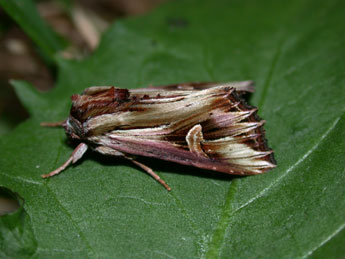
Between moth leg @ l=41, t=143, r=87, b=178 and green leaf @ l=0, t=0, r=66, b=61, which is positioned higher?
green leaf @ l=0, t=0, r=66, b=61

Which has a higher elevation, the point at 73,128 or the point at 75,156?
the point at 73,128

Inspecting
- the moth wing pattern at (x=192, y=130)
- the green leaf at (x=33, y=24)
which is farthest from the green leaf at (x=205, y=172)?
the green leaf at (x=33, y=24)

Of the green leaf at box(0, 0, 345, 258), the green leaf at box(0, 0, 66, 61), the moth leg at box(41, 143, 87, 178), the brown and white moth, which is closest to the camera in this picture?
the green leaf at box(0, 0, 345, 258)

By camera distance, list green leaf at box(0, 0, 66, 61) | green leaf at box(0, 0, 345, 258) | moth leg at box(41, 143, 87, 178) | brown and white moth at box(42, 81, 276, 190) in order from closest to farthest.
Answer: green leaf at box(0, 0, 345, 258), brown and white moth at box(42, 81, 276, 190), moth leg at box(41, 143, 87, 178), green leaf at box(0, 0, 66, 61)

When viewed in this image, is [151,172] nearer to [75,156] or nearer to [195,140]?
[195,140]

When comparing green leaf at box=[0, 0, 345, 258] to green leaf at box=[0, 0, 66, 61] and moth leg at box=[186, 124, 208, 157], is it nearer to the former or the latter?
moth leg at box=[186, 124, 208, 157]

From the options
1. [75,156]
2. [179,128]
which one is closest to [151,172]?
[179,128]

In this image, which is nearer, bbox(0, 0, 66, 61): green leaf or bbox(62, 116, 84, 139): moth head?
bbox(62, 116, 84, 139): moth head

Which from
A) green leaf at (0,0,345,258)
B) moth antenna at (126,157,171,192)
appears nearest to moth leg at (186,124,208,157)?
green leaf at (0,0,345,258)

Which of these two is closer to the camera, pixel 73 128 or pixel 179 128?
pixel 179 128
